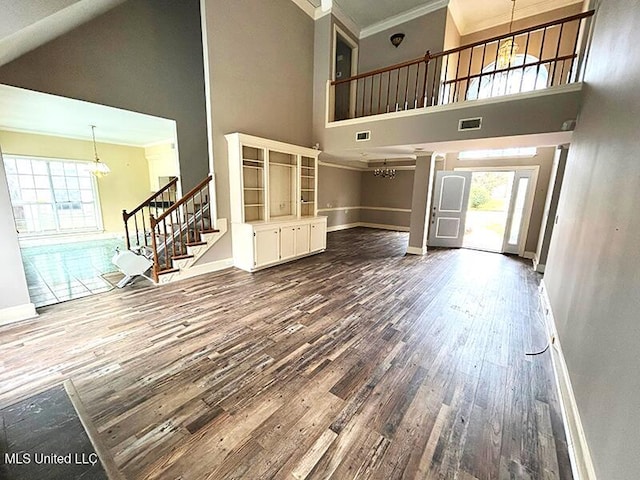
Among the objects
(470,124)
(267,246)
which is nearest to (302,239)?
(267,246)

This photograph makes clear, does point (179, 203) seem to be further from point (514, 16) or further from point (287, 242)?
point (514, 16)

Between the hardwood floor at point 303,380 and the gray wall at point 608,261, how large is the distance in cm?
43

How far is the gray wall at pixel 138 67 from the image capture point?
12.0 feet

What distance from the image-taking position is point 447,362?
239 cm

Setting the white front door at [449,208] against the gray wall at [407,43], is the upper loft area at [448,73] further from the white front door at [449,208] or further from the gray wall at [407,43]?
the white front door at [449,208]

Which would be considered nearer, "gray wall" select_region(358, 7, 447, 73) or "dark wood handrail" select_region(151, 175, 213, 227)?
"dark wood handrail" select_region(151, 175, 213, 227)

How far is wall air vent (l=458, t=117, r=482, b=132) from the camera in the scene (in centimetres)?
412

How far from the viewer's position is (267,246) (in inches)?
195

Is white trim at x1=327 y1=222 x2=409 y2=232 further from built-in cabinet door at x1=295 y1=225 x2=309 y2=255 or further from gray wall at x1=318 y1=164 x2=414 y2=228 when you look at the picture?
built-in cabinet door at x1=295 y1=225 x2=309 y2=255

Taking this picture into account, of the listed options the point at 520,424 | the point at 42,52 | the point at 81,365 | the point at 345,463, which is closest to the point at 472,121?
the point at 520,424

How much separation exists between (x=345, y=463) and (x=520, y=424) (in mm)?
1251

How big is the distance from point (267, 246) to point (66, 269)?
146 inches

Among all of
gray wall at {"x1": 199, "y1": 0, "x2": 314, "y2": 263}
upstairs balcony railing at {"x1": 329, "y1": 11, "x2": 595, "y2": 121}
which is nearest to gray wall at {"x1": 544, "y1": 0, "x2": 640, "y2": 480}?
upstairs balcony railing at {"x1": 329, "y1": 11, "x2": 595, "y2": 121}

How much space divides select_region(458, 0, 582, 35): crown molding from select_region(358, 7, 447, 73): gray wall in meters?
0.66
